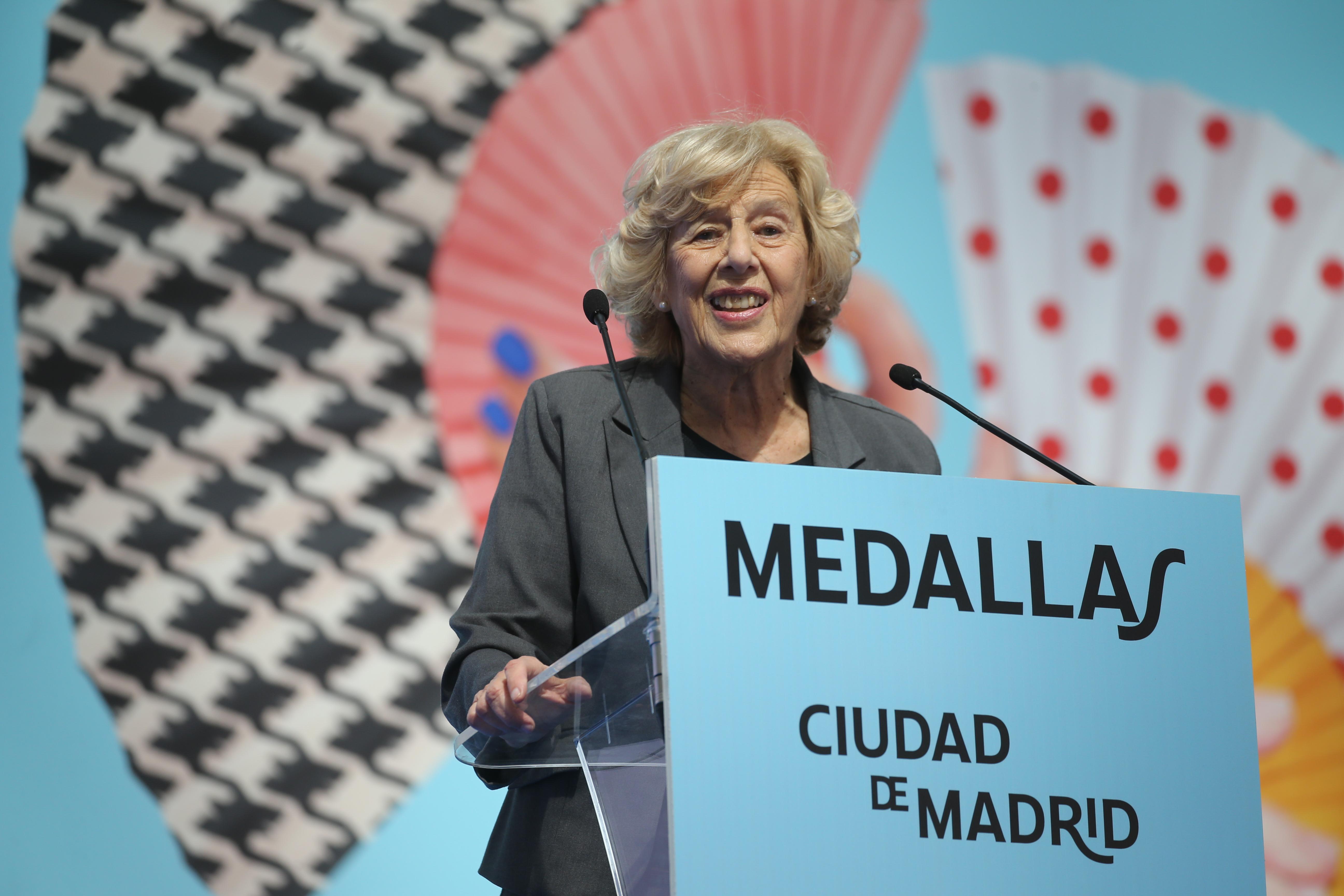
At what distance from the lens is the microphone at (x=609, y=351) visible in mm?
1276

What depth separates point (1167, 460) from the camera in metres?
3.02

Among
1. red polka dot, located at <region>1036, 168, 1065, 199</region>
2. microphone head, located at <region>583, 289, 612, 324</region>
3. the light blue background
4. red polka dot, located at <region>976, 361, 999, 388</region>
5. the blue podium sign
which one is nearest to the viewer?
the blue podium sign

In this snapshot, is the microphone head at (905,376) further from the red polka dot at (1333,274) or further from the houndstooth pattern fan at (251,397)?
the red polka dot at (1333,274)

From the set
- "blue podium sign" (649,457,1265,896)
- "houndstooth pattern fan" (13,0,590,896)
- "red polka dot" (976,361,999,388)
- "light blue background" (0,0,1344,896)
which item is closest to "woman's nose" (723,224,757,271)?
"blue podium sign" (649,457,1265,896)

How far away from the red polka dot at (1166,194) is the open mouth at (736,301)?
1.95 metres

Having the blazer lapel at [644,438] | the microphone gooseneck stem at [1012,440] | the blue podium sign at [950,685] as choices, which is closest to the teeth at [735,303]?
the blazer lapel at [644,438]

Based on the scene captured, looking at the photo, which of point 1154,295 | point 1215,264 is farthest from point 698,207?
Result: point 1215,264

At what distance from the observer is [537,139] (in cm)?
270

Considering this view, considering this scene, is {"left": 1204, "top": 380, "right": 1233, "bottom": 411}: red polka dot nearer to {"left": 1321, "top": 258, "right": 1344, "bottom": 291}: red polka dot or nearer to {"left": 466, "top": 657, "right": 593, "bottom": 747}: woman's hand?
{"left": 1321, "top": 258, "right": 1344, "bottom": 291}: red polka dot

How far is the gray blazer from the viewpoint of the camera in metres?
1.26

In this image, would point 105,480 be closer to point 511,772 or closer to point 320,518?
point 320,518

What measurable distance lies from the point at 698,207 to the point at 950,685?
2.24 ft

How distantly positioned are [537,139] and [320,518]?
88cm

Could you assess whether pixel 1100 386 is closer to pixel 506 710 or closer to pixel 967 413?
pixel 967 413
